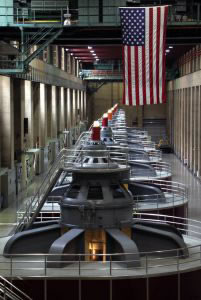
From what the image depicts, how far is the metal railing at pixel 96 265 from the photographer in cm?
1702

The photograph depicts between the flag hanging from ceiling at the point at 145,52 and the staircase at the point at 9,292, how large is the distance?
14.5 meters

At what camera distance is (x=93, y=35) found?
39.0 meters

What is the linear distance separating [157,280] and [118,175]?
3.52 metres

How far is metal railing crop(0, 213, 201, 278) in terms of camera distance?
17016 millimetres

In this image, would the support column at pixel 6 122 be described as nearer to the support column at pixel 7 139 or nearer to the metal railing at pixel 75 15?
the support column at pixel 7 139

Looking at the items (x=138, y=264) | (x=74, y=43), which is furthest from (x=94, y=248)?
(x=74, y=43)

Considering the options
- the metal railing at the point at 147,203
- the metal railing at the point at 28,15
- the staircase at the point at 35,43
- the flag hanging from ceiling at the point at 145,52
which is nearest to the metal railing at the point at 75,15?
the metal railing at the point at 28,15

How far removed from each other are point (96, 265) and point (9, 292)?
2350mm

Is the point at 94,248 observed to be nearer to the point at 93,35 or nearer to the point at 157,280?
the point at 157,280

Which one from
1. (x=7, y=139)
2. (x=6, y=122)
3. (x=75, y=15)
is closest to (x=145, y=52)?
(x=75, y=15)

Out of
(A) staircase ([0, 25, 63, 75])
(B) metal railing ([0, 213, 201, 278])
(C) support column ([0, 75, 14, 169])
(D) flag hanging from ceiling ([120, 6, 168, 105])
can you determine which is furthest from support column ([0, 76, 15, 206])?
(B) metal railing ([0, 213, 201, 278])

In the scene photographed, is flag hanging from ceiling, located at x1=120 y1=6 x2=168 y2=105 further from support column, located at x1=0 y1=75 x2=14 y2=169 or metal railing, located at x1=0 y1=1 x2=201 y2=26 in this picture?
support column, located at x1=0 y1=75 x2=14 y2=169

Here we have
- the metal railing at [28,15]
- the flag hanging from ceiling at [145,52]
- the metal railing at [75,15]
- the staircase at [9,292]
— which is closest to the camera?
the staircase at [9,292]

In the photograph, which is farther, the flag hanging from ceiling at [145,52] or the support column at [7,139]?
the support column at [7,139]
